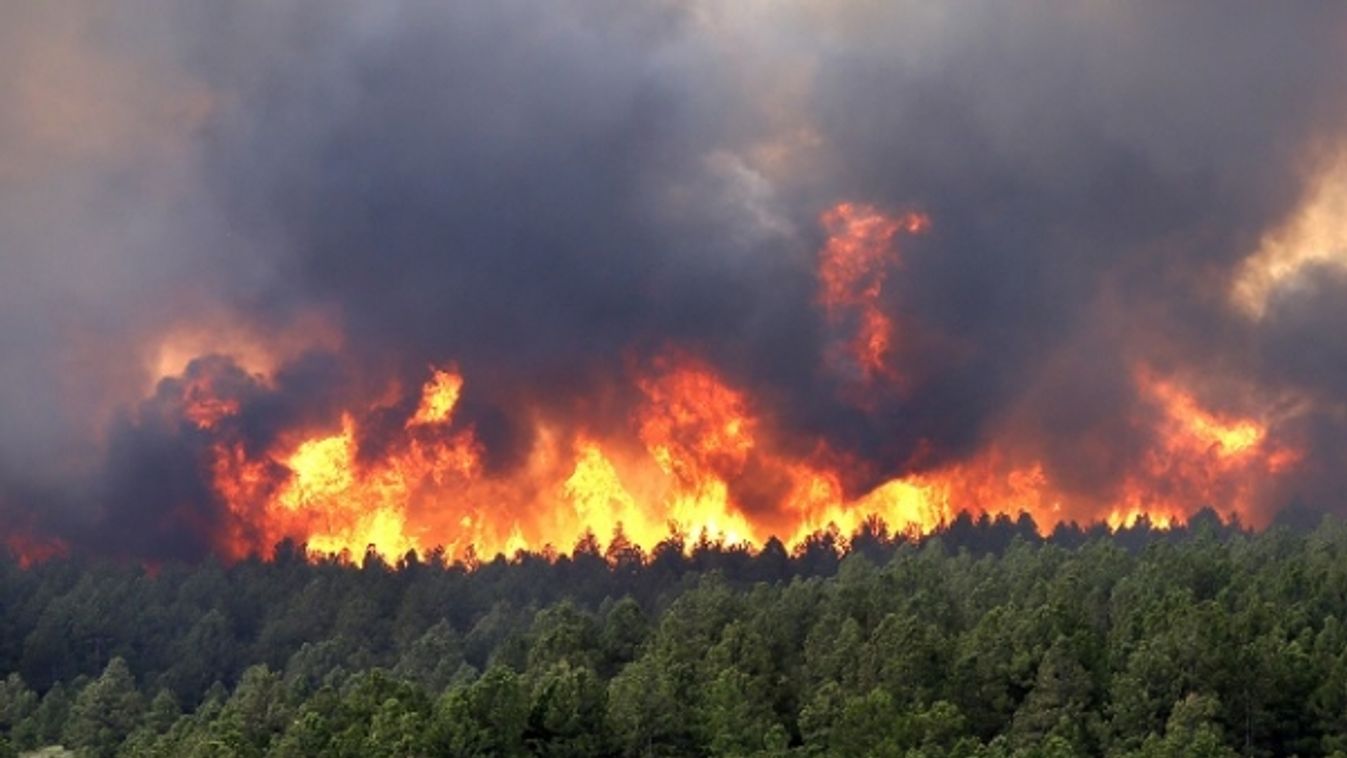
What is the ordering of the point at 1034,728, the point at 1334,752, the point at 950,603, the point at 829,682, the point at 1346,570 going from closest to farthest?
the point at 1334,752, the point at 1034,728, the point at 829,682, the point at 1346,570, the point at 950,603

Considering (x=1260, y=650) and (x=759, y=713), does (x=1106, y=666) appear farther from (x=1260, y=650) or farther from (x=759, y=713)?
(x=759, y=713)

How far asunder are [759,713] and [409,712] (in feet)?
102

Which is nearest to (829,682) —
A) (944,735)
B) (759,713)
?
(759,713)

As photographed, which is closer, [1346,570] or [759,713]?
[759,713]

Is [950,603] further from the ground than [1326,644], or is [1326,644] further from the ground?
[950,603]

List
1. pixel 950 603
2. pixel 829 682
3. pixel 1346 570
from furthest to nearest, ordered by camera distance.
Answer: pixel 950 603 < pixel 1346 570 < pixel 829 682

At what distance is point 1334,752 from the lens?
12175 centimetres

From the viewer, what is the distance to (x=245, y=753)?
126375mm

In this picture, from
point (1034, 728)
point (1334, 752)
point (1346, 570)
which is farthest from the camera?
point (1346, 570)

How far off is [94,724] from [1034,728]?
109 metres

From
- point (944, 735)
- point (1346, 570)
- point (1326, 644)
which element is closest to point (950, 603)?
point (1346, 570)

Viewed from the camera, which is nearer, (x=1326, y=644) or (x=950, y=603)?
(x=1326, y=644)

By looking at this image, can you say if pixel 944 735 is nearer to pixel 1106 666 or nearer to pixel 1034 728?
pixel 1034 728

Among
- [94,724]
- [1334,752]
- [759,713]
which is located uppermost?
[94,724]
